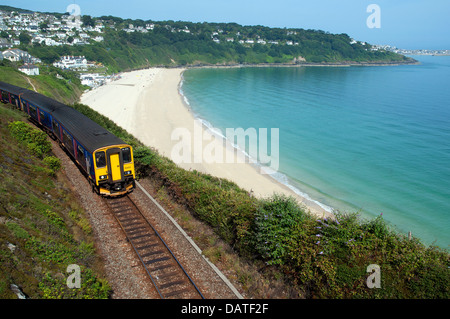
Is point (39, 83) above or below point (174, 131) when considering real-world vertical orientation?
above

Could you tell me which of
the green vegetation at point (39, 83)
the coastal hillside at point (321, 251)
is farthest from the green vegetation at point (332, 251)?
the green vegetation at point (39, 83)

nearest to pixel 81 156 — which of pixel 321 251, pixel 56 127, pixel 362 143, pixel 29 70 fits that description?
pixel 56 127

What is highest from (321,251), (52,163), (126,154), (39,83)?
(39,83)

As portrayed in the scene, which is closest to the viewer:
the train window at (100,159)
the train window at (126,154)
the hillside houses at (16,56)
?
the train window at (100,159)

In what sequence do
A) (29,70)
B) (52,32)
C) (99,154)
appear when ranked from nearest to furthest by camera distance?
(99,154) → (29,70) → (52,32)

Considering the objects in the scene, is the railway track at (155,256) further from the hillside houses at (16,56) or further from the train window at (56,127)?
the hillside houses at (16,56)

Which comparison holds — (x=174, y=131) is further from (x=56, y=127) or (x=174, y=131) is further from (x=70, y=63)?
(x=70, y=63)

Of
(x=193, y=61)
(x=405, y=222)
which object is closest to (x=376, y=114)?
(x=405, y=222)
